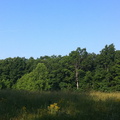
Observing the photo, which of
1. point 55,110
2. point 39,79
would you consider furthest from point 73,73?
point 55,110

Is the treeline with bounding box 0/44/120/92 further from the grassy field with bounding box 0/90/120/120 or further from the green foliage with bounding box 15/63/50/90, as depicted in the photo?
the grassy field with bounding box 0/90/120/120

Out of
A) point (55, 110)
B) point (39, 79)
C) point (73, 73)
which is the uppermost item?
point (73, 73)

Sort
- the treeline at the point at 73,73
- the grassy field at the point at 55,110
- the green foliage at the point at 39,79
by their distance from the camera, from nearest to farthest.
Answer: the grassy field at the point at 55,110 < the treeline at the point at 73,73 < the green foliage at the point at 39,79

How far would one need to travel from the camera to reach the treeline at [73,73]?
48722mm

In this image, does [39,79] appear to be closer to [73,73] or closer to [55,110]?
[73,73]

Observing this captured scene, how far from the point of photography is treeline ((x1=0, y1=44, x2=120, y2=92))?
48722mm

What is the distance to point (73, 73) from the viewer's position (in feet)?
183

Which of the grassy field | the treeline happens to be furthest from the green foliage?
the grassy field

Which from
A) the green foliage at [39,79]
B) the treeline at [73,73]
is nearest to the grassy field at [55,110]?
the treeline at [73,73]

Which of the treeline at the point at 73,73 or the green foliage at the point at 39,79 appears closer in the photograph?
the treeline at the point at 73,73

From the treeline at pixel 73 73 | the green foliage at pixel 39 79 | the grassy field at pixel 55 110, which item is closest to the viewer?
the grassy field at pixel 55 110

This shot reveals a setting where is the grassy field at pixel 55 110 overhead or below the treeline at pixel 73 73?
below

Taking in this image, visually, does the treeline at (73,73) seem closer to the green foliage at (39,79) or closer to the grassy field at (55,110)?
the green foliage at (39,79)

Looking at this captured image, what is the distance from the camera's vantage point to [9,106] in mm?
6324
